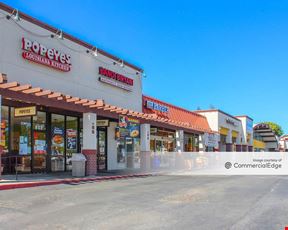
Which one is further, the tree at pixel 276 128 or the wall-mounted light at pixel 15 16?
the tree at pixel 276 128

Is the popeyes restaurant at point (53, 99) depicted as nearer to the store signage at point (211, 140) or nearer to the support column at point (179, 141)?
the support column at point (179, 141)

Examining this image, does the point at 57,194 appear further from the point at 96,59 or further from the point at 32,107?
the point at 96,59

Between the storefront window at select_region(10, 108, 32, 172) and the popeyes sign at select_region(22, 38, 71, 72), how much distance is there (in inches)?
104

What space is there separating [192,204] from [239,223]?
247cm

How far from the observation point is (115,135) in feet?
81.8

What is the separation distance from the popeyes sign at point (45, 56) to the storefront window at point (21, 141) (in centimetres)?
264

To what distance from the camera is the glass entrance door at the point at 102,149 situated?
2345 centimetres

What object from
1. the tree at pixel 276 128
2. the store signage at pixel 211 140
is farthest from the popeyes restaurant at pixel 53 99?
the tree at pixel 276 128

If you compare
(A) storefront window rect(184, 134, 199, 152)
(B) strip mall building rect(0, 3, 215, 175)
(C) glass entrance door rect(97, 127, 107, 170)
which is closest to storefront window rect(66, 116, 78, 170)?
(B) strip mall building rect(0, 3, 215, 175)

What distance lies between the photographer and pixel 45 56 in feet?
61.0

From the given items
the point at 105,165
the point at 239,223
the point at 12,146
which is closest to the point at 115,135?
the point at 105,165

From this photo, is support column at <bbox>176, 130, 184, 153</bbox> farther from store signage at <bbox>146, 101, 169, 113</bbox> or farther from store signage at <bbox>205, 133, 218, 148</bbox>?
store signage at <bbox>205, 133, 218, 148</bbox>

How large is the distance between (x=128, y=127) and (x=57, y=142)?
14.4ft

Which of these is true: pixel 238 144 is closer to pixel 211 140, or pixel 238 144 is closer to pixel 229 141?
pixel 229 141
